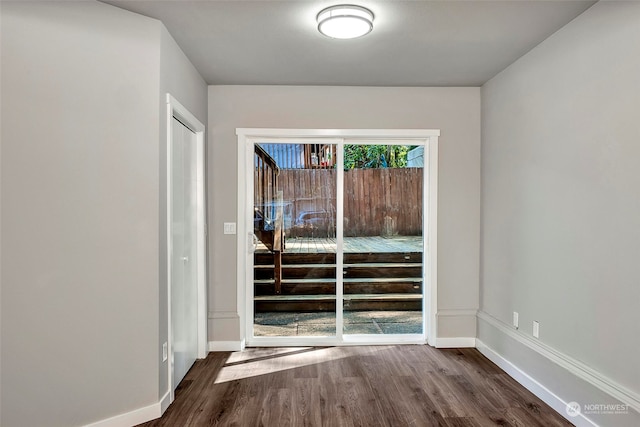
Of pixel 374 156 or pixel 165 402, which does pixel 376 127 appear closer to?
pixel 374 156

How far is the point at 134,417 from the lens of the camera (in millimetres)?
2311

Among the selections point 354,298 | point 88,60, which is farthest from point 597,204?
point 88,60

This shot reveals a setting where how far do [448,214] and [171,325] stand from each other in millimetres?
2603

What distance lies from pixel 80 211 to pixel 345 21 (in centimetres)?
186

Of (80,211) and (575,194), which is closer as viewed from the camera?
(80,211)

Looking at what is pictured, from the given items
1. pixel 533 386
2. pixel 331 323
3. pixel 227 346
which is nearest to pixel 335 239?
pixel 331 323

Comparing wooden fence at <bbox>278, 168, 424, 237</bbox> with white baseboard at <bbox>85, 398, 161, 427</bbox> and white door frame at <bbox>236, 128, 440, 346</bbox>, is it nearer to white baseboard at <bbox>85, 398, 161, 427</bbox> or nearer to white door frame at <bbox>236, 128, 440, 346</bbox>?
white door frame at <bbox>236, 128, 440, 346</bbox>

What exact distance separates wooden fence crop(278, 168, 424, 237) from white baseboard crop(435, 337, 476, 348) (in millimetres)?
1072

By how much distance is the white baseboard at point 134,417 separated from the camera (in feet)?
7.31

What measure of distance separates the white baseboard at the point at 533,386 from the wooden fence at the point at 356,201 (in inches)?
50.0

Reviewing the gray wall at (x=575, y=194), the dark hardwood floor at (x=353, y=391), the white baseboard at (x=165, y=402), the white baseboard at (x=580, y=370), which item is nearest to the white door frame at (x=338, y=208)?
the dark hardwood floor at (x=353, y=391)

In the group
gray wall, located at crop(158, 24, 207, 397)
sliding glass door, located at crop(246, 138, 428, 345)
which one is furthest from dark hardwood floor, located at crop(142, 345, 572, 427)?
gray wall, located at crop(158, 24, 207, 397)

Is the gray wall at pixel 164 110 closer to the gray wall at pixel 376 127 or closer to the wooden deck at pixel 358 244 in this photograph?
the gray wall at pixel 376 127

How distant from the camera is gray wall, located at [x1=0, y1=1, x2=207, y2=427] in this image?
2.00m
